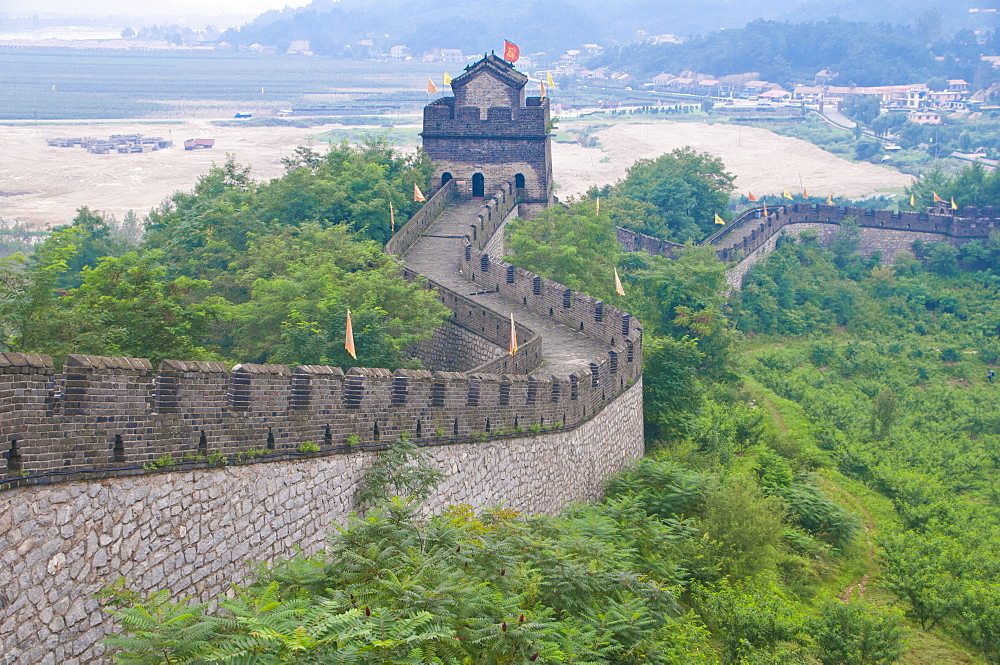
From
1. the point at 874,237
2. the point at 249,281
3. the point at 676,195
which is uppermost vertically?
the point at 249,281

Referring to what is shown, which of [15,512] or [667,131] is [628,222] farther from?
[667,131]

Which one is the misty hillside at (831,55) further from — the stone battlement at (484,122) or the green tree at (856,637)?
the green tree at (856,637)

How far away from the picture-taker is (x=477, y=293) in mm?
27328

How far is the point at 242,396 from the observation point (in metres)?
12.0

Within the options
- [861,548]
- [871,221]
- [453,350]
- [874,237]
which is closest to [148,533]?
[453,350]

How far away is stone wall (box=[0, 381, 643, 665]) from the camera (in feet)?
30.2

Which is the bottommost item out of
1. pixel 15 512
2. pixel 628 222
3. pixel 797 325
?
pixel 797 325

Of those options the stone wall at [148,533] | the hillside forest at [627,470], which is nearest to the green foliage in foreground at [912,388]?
the hillside forest at [627,470]

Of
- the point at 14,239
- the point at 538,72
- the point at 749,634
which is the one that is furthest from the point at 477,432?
the point at 538,72

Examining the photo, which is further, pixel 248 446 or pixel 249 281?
pixel 249 281

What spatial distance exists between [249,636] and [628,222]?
38.5 m

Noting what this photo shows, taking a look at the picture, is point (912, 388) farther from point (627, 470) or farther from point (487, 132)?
point (627, 470)

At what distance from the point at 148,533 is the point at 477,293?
17256 millimetres

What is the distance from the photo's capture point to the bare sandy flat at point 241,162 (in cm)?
7312
